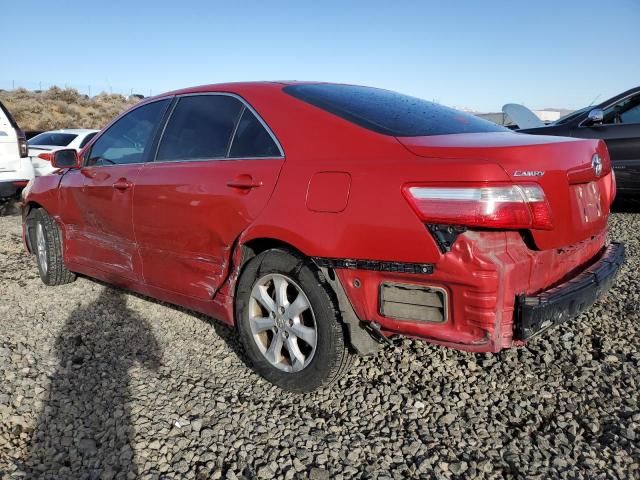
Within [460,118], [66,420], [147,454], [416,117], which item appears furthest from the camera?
[460,118]

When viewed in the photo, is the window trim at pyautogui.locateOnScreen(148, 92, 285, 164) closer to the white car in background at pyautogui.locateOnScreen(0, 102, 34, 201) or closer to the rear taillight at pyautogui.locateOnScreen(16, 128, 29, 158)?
the white car in background at pyautogui.locateOnScreen(0, 102, 34, 201)

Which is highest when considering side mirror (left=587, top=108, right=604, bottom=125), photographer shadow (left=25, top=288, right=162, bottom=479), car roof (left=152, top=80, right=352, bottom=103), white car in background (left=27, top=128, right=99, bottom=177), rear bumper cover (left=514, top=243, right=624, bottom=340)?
car roof (left=152, top=80, right=352, bottom=103)

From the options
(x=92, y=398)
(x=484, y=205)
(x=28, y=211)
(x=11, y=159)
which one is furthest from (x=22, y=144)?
(x=484, y=205)

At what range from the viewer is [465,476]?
2098 millimetres

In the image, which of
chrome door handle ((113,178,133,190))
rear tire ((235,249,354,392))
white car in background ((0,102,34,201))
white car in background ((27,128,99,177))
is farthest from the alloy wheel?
white car in background ((27,128,99,177))

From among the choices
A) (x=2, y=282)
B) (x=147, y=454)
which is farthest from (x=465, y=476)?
(x=2, y=282)

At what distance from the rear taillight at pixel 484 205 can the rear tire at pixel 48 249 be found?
3.54 meters

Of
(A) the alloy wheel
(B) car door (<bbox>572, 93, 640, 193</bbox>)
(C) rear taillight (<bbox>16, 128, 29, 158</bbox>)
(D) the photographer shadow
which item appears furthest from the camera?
(C) rear taillight (<bbox>16, 128, 29, 158</bbox>)

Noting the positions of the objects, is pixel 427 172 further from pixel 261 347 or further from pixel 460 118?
pixel 261 347

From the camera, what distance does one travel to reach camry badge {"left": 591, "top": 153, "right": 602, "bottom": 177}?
252 cm

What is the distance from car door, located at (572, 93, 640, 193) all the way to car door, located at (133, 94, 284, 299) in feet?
17.2

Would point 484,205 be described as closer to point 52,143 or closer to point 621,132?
point 621,132

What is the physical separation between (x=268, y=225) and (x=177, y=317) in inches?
65.5

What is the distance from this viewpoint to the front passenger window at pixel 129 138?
11.7 feet
